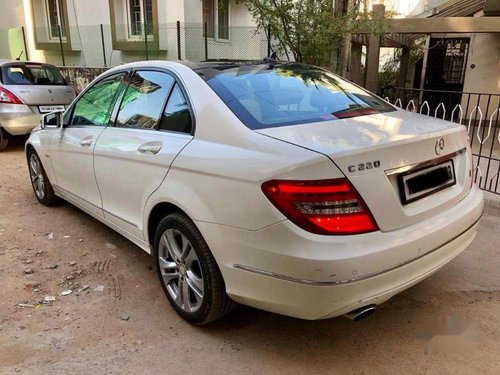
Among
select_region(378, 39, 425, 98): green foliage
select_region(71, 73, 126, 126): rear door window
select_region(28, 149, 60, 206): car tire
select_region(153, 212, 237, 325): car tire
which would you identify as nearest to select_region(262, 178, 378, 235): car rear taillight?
select_region(153, 212, 237, 325): car tire

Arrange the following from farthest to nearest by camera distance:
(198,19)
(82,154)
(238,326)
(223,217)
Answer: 1. (198,19)
2. (82,154)
3. (238,326)
4. (223,217)

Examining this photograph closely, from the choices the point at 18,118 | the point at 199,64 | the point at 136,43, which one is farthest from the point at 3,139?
the point at 199,64

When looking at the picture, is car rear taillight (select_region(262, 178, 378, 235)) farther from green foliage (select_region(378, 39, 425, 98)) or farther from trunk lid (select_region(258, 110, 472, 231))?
green foliage (select_region(378, 39, 425, 98))

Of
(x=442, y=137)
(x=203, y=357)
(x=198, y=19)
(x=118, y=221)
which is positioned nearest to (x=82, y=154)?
(x=118, y=221)

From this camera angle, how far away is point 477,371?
2.42 m

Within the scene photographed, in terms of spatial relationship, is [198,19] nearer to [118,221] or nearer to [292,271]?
[118,221]

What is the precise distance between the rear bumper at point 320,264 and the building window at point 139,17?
10.8m

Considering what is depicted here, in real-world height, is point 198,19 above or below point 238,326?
above

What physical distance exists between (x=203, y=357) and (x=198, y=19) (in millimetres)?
10470

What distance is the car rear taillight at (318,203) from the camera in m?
2.09

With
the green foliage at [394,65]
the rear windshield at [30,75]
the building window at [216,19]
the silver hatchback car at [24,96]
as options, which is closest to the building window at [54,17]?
the building window at [216,19]

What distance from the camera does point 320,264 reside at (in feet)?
6.75

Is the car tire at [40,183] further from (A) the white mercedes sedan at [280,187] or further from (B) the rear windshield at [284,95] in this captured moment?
(B) the rear windshield at [284,95]

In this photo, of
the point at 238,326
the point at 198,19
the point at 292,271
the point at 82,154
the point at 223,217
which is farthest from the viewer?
the point at 198,19
